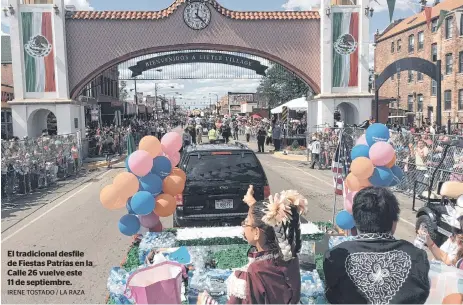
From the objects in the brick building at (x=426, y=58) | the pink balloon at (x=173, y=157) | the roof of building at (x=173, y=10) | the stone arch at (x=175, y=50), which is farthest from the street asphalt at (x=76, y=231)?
the brick building at (x=426, y=58)

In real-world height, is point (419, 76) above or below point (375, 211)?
above

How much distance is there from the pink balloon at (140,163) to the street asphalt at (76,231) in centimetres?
165

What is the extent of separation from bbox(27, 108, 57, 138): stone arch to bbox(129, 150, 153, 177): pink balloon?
18210 millimetres

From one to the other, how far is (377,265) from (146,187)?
3.74 meters

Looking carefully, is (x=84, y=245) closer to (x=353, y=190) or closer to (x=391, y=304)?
(x=353, y=190)

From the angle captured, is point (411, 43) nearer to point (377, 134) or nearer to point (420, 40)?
point (420, 40)

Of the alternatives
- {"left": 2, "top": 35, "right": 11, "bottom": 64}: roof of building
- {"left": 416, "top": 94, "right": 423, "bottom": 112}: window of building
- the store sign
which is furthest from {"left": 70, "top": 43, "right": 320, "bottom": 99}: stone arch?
{"left": 2, "top": 35, "right": 11, "bottom": 64}: roof of building

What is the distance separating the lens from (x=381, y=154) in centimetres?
617

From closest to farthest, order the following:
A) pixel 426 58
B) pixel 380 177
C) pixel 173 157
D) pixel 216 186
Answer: pixel 380 177, pixel 173 157, pixel 216 186, pixel 426 58

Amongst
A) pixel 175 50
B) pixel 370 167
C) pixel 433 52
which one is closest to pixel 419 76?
pixel 433 52

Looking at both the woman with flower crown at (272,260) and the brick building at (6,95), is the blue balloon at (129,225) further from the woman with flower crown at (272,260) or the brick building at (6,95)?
the brick building at (6,95)

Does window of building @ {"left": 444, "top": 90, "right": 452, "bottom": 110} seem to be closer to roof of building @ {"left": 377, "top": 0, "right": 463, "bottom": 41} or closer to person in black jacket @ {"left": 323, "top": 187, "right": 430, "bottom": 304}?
roof of building @ {"left": 377, "top": 0, "right": 463, "bottom": 41}

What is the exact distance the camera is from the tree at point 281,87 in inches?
2070

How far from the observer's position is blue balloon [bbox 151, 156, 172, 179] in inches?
243
